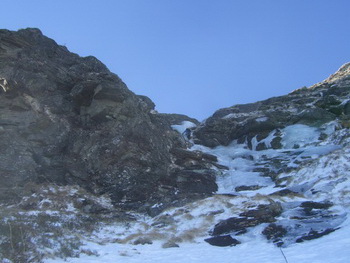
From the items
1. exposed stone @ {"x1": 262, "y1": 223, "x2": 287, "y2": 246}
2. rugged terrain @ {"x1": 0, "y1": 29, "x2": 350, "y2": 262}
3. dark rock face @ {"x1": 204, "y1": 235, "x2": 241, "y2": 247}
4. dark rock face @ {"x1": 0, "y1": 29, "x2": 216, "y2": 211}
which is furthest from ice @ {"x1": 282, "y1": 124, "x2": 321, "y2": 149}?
dark rock face @ {"x1": 204, "y1": 235, "x2": 241, "y2": 247}

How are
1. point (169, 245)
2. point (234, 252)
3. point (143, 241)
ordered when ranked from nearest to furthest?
1. point (234, 252)
2. point (169, 245)
3. point (143, 241)

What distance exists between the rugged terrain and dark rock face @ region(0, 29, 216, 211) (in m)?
0.06

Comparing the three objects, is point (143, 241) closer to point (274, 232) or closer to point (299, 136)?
point (274, 232)

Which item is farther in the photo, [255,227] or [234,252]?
[255,227]

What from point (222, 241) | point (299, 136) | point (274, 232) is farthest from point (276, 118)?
point (222, 241)

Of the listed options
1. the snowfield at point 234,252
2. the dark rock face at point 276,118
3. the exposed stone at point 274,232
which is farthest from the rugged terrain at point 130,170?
the snowfield at point 234,252

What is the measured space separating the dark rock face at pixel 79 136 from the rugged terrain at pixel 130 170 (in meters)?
0.06

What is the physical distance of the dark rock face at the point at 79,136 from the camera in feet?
57.8

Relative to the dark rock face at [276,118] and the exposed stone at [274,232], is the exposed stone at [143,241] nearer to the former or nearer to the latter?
the exposed stone at [274,232]

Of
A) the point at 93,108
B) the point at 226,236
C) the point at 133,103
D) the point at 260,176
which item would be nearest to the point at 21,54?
the point at 93,108

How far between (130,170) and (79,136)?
10.7 ft

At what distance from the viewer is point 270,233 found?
11.0 metres

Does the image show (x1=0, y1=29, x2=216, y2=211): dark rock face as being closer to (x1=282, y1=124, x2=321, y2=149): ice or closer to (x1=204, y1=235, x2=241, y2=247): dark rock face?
(x1=204, y1=235, x2=241, y2=247): dark rock face

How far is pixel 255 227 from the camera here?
1184 cm
